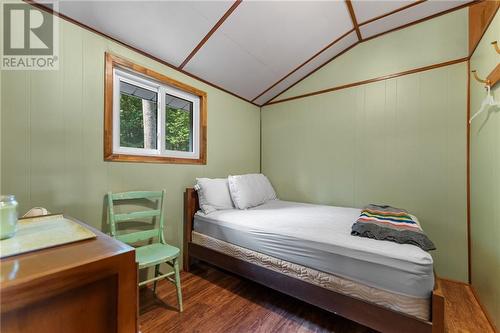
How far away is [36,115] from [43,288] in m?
1.45

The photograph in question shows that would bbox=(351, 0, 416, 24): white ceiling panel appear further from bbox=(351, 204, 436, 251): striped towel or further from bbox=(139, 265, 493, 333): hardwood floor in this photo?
bbox=(139, 265, 493, 333): hardwood floor

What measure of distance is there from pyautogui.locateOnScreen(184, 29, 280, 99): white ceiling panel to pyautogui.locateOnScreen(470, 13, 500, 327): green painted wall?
1920 millimetres

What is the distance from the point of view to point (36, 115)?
56.6 inches

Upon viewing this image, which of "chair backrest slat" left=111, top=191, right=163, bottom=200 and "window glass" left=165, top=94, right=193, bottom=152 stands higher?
"window glass" left=165, top=94, right=193, bottom=152

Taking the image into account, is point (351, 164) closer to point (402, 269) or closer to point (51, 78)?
point (402, 269)

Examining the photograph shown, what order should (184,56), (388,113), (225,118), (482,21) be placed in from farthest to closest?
(225,118), (388,113), (184,56), (482,21)

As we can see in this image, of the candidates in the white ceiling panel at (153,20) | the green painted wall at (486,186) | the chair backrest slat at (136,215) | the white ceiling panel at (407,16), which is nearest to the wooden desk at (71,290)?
the chair backrest slat at (136,215)

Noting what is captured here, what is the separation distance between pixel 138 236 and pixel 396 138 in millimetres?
2811

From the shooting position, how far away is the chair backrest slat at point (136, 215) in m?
1.70

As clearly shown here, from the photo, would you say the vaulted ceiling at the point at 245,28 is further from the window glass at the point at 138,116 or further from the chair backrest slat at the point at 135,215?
the chair backrest slat at the point at 135,215

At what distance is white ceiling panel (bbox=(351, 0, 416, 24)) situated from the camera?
2033mm

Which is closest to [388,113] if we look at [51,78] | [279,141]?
[279,141]

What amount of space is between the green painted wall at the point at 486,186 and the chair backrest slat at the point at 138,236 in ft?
8.43

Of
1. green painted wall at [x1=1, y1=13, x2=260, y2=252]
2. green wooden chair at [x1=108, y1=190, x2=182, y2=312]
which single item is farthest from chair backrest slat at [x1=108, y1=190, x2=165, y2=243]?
green painted wall at [x1=1, y1=13, x2=260, y2=252]
